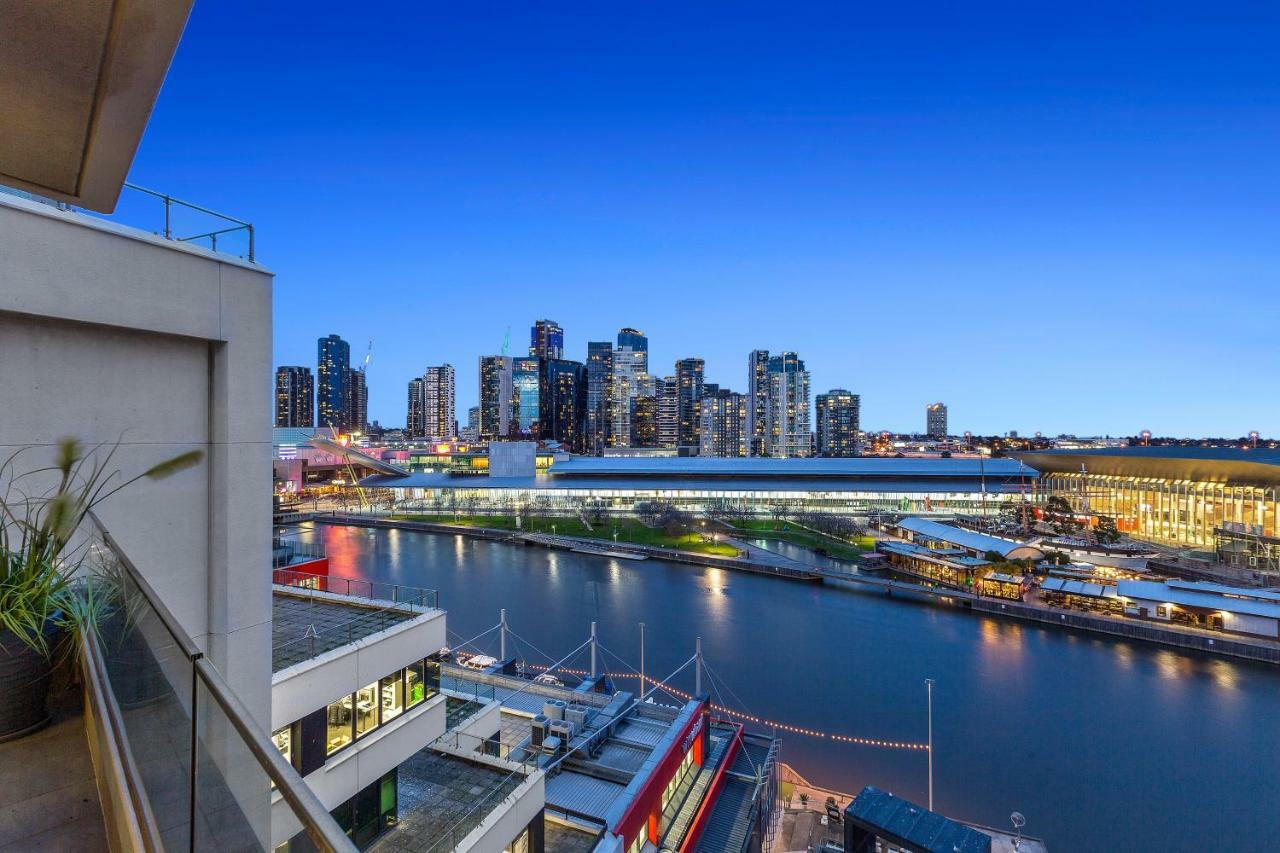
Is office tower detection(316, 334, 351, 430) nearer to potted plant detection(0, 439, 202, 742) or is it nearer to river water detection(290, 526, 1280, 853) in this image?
river water detection(290, 526, 1280, 853)

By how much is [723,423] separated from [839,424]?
34581 mm

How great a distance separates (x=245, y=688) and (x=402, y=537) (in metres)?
31.4

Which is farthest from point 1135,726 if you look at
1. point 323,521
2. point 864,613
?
point 323,521

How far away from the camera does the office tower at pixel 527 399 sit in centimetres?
12075

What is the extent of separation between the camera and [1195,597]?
17.3 m

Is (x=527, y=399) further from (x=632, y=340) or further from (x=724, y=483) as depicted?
(x=724, y=483)

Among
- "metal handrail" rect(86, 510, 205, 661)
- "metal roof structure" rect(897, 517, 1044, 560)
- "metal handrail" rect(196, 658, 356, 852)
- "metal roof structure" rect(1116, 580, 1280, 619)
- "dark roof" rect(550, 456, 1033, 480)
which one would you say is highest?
"metal handrail" rect(86, 510, 205, 661)

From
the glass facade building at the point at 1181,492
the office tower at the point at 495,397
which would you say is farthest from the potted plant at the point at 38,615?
the office tower at the point at 495,397

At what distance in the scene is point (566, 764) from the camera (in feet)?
27.1

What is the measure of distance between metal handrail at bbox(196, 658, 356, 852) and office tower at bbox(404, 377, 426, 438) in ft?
512

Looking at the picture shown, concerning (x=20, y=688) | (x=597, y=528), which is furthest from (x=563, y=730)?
(x=597, y=528)

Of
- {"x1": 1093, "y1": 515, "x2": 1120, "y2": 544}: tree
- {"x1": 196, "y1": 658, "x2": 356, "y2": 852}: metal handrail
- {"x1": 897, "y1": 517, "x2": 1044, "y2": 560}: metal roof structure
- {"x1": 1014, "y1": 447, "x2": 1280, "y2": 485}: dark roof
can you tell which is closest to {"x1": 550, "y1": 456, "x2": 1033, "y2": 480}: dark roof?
{"x1": 1014, "y1": 447, "x2": 1280, "y2": 485}: dark roof

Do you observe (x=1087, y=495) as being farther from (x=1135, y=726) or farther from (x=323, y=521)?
(x=323, y=521)

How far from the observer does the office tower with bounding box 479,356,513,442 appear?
125188mm
